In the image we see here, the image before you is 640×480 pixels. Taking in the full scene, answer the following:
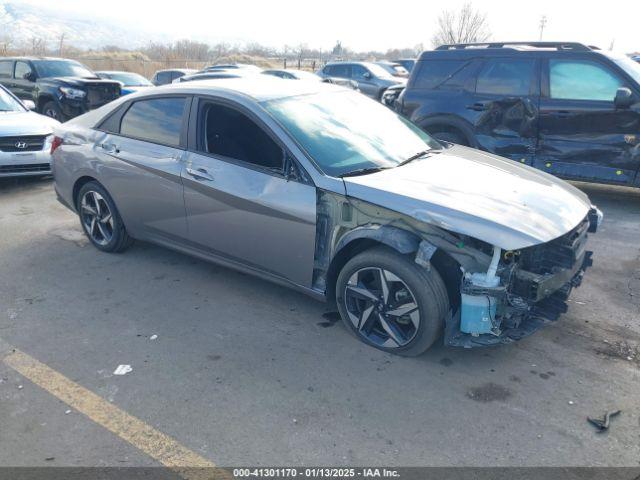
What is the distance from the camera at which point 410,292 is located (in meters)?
3.33

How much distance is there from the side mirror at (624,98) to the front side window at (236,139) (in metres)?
4.60

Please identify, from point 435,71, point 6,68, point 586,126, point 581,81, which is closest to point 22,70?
point 6,68

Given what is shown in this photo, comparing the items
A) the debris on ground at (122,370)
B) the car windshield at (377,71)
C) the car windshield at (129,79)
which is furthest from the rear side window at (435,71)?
the car windshield at (129,79)

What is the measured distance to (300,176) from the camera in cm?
369

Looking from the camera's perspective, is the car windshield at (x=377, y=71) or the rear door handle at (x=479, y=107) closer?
the rear door handle at (x=479, y=107)

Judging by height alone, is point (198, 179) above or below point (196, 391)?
above

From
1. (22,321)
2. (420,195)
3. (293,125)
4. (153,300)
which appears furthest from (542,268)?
(22,321)

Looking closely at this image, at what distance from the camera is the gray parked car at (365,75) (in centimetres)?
1772

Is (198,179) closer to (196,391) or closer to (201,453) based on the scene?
(196,391)

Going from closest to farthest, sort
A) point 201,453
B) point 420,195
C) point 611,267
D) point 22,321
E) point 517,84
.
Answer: point 201,453, point 420,195, point 22,321, point 611,267, point 517,84

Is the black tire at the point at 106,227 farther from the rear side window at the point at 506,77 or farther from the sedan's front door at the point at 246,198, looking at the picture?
the rear side window at the point at 506,77

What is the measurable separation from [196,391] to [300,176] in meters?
1.57

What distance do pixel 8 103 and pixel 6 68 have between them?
615cm

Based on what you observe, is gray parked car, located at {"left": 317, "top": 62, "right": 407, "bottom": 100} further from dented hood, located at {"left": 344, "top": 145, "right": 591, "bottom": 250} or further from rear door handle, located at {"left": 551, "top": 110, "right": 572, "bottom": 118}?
dented hood, located at {"left": 344, "top": 145, "right": 591, "bottom": 250}
